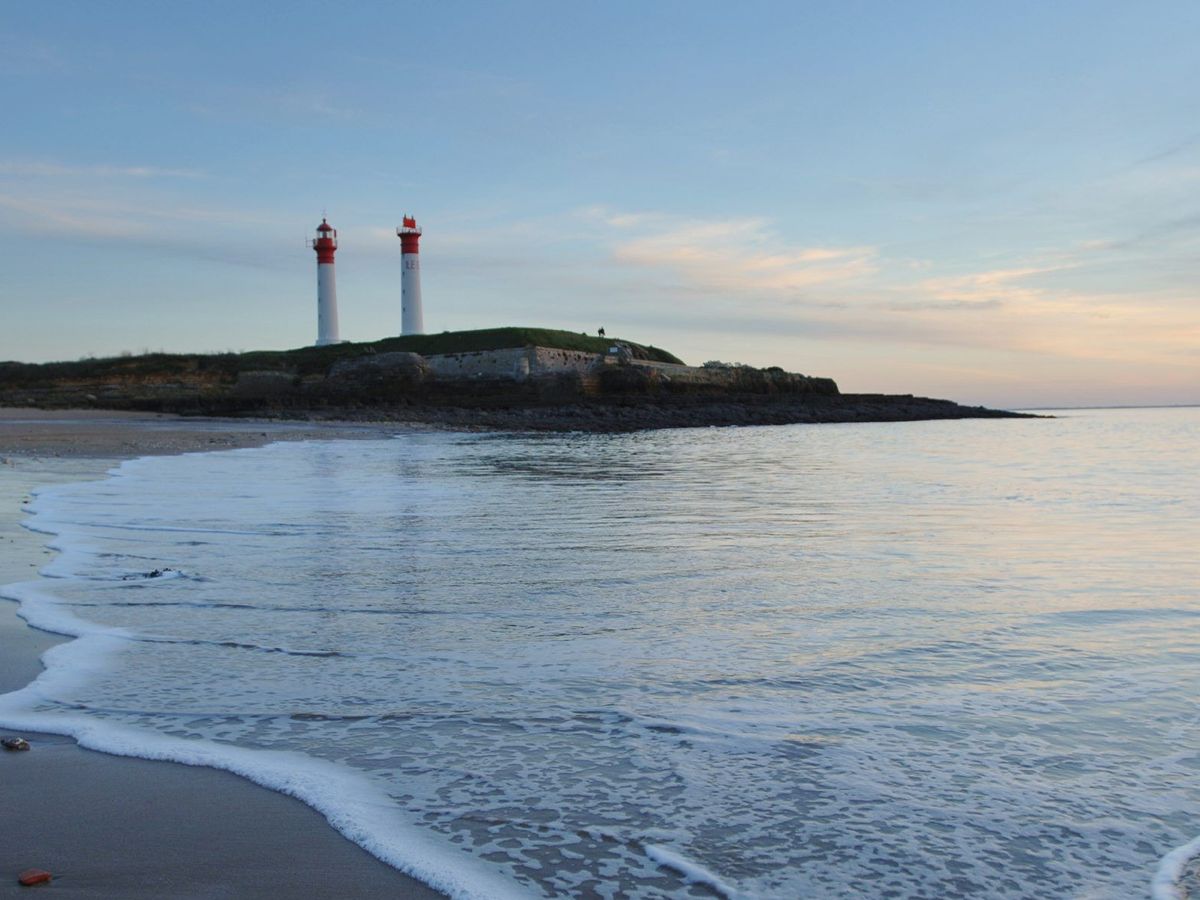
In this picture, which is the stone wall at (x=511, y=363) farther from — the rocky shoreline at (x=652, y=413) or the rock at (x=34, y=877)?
the rock at (x=34, y=877)

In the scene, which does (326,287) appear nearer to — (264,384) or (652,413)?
(264,384)

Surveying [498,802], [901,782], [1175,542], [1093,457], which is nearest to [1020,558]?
[1175,542]

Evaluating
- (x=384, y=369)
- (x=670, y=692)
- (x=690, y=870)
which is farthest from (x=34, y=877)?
(x=384, y=369)

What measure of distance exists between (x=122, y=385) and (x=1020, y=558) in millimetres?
51452

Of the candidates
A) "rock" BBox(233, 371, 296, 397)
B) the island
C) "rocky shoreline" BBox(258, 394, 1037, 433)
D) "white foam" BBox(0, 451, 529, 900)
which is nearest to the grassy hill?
the island

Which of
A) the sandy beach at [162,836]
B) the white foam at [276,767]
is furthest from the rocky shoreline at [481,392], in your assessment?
the sandy beach at [162,836]

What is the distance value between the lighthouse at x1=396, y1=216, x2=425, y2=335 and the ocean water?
52972 millimetres

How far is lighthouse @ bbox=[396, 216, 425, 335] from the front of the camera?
58500 millimetres

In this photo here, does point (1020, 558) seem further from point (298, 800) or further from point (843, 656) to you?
point (298, 800)

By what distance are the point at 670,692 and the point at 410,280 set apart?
58.4 metres

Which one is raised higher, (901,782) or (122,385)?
(122,385)

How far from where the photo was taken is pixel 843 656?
12.2 feet

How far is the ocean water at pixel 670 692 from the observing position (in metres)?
2.19

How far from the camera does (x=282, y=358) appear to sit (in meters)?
55.9
